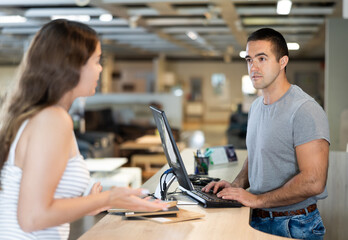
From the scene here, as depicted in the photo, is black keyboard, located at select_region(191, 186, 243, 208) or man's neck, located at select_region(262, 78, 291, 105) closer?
black keyboard, located at select_region(191, 186, 243, 208)

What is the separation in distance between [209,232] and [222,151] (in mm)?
1890

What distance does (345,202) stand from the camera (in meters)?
3.39

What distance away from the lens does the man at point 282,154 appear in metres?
2.24

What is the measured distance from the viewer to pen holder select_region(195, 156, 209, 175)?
3223mm

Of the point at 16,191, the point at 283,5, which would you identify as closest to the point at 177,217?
the point at 16,191

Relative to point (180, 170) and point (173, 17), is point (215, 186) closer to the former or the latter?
point (180, 170)

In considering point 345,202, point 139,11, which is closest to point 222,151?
point 345,202

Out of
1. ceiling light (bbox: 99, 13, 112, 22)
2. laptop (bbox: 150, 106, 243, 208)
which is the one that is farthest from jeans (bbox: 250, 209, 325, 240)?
ceiling light (bbox: 99, 13, 112, 22)

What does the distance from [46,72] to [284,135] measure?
1325 millimetres

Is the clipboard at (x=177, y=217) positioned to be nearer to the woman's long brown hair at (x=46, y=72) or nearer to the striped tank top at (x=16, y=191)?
the striped tank top at (x=16, y=191)

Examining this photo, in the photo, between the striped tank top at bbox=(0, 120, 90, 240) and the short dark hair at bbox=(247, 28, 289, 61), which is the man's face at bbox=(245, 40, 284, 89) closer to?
the short dark hair at bbox=(247, 28, 289, 61)

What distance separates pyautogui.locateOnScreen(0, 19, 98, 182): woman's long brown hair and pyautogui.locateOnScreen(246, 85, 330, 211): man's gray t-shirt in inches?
47.4

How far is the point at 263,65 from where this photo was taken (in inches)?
96.4

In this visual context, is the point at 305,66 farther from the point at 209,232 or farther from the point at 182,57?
the point at 209,232
